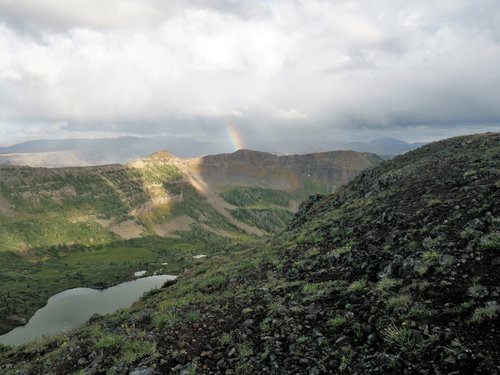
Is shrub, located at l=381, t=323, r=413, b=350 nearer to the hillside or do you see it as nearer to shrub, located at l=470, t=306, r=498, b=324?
the hillside

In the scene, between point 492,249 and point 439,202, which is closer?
point 492,249

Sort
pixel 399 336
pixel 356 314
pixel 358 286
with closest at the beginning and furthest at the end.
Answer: pixel 399 336, pixel 356 314, pixel 358 286

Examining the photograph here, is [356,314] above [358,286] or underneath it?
underneath

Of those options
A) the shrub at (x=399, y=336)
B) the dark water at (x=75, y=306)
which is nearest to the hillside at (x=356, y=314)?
the shrub at (x=399, y=336)

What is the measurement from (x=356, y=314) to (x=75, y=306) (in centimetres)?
15178

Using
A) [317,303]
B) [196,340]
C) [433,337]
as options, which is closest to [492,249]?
[433,337]

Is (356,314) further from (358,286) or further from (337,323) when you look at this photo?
(358,286)

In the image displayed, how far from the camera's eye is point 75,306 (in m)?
140

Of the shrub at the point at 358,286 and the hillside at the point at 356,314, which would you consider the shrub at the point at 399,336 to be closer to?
the hillside at the point at 356,314

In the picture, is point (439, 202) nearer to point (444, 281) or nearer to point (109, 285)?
point (444, 281)

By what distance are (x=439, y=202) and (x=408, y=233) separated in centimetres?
519

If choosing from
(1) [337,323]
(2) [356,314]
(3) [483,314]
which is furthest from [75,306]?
(3) [483,314]

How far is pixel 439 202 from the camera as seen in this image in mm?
25734

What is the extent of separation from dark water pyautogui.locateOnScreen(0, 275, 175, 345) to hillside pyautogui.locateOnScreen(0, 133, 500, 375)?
86.0 metres
